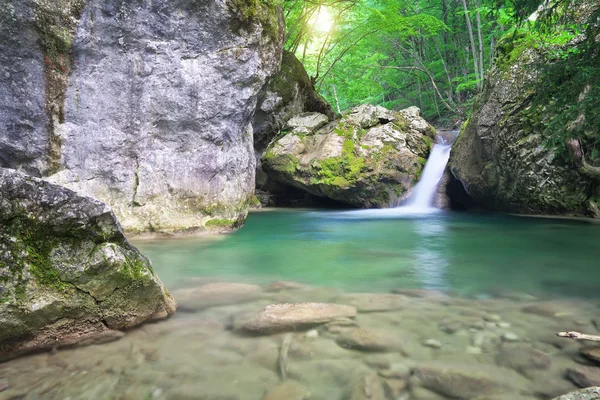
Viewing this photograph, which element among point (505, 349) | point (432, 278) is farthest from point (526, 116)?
point (505, 349)

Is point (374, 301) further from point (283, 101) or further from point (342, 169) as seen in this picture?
point (283, 101)

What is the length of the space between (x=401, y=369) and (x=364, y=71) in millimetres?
19426

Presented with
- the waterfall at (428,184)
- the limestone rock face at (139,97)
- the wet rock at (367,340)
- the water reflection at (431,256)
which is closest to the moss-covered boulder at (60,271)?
the wet rock at (367,340)

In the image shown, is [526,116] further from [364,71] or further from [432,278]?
[364,71]

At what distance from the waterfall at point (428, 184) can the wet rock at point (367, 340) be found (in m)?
9.53

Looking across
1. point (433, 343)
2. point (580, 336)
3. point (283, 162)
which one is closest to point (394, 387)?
point (433, 343)

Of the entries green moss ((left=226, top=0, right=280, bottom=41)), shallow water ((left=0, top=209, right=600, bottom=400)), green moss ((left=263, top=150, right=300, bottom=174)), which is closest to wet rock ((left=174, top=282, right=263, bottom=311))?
shallow water ((left=0, top=209, right=600, bottom=400))

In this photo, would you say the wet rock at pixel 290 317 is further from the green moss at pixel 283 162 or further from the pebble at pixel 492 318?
the green moss at pixel 283 162

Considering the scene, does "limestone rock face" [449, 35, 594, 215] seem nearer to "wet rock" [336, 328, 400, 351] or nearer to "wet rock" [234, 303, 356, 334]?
"wet rock" [234, 303, 356, 334]

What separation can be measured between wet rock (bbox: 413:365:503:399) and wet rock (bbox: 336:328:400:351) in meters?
0.33

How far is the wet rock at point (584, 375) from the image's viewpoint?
2.14m

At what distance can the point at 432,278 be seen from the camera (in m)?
4.53

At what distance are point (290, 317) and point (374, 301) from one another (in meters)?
0.95

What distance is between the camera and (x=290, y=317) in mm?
2988
